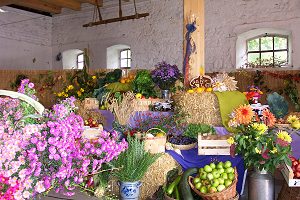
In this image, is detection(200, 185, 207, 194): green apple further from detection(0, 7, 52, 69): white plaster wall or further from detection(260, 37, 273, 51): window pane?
detection(0, 7, 52, 69): white plaster wall

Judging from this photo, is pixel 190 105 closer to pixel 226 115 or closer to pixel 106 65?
pixel 226 115

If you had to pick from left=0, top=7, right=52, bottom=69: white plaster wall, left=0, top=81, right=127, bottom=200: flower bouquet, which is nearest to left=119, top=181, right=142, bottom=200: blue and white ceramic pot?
left=0, top=81, right=127, bottom=200: flower bouquet

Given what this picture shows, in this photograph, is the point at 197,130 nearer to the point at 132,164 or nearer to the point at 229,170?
the point at 229,170

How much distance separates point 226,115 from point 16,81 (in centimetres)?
814

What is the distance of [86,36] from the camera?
40.4 ft

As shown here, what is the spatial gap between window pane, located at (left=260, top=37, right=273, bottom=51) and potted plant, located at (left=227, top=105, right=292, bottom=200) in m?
6.18

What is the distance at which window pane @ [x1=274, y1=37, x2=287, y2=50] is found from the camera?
29.6ft

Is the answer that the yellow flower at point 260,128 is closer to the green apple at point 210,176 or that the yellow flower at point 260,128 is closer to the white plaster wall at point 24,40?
the green apple at point 210,176

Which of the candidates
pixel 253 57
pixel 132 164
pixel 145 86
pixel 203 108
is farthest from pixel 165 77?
pixel 253 57

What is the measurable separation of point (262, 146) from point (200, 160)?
113 centimetres

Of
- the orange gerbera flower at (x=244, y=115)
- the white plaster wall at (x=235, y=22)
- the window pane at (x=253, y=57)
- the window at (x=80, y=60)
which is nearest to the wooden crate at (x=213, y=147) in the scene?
the orange gerbera flower at (x=244, y=115)

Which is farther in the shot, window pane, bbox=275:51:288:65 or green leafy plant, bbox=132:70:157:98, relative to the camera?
window pane, bbox=275:51:288:65

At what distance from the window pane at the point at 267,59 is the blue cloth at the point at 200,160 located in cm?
533

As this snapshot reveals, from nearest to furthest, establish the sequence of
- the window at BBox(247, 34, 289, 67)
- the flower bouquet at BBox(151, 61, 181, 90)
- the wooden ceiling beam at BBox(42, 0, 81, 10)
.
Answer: the flower bouquet at BBox(151, 61, 181, 90), the window at BBox(247, 34, 289, 67), the wooden ceiling beam at BBox(42, 0, 81, 10)
